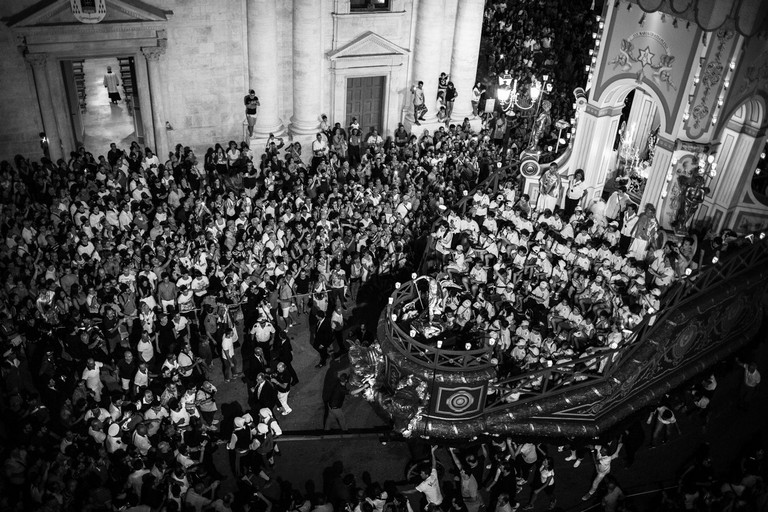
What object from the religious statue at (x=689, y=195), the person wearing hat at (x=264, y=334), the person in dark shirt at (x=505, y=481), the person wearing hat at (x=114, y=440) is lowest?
the person in dark shirt at (x=505, y=481)

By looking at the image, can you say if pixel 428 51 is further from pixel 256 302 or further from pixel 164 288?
pixel 164 288

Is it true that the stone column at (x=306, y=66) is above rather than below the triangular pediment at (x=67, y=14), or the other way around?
below

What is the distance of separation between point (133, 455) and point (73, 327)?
3.53m

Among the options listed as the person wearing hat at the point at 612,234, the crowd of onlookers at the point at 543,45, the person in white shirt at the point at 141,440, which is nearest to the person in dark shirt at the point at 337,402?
the person in white shirt at the point at 141,440

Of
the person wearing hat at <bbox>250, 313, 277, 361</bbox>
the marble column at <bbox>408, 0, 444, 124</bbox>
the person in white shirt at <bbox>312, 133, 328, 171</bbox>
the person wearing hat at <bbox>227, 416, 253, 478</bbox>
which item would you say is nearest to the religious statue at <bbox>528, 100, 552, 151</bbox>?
the marble column at <bbox>408, 0, 444, 124</bbox>

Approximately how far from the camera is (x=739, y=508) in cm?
1295

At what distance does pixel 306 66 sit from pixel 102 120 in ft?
30.4

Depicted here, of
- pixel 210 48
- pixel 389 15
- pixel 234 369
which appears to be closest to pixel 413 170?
pixel 389 15

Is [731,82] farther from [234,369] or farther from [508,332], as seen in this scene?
[234,369]

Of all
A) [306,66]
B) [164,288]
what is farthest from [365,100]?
[164,288]

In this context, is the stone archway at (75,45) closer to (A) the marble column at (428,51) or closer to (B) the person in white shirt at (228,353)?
(A) the marble column at (428,51)

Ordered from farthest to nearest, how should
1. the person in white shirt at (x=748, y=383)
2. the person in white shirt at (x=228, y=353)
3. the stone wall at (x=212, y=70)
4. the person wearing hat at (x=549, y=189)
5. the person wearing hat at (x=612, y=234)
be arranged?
the stone wall at (x=212, y=70) < the person wearing hat at (x=549, y=189) < the person wearing hat at (x=612, y=234) < the person in white shirt at (x=748, y=383) < the person in white shirt at (x=228, y=353)

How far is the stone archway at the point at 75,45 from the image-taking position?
21.0m

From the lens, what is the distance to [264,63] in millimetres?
23984
